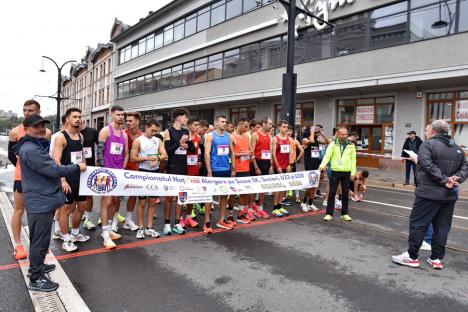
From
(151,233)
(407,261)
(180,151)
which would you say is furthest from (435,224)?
(151,233)

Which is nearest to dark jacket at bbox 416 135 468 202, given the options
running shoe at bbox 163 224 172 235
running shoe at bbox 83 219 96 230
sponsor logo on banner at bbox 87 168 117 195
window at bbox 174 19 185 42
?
running shoe at bbox 163 224 172 235

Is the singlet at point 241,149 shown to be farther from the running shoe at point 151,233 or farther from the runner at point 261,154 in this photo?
the running shoe at point 151,233

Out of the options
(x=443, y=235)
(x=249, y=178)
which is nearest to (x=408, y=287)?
(x=443, y=235)

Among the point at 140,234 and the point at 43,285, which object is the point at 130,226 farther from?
the point at 43,285

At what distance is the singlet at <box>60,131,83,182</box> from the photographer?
471 cm

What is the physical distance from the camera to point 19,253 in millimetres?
4449

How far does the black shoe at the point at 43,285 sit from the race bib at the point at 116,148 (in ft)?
7.16

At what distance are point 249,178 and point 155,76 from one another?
1147 inches

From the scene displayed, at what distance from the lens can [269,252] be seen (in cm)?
493

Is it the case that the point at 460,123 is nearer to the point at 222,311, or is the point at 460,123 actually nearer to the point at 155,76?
the point at 222,311

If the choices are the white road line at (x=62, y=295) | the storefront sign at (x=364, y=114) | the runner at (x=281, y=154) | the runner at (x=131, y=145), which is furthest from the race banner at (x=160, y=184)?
the storefront sign at (x=364, y=114)

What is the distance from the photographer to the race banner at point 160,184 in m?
4.89

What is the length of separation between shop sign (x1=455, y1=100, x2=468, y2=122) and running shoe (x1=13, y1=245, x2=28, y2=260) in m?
16.1

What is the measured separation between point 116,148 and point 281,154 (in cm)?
356
